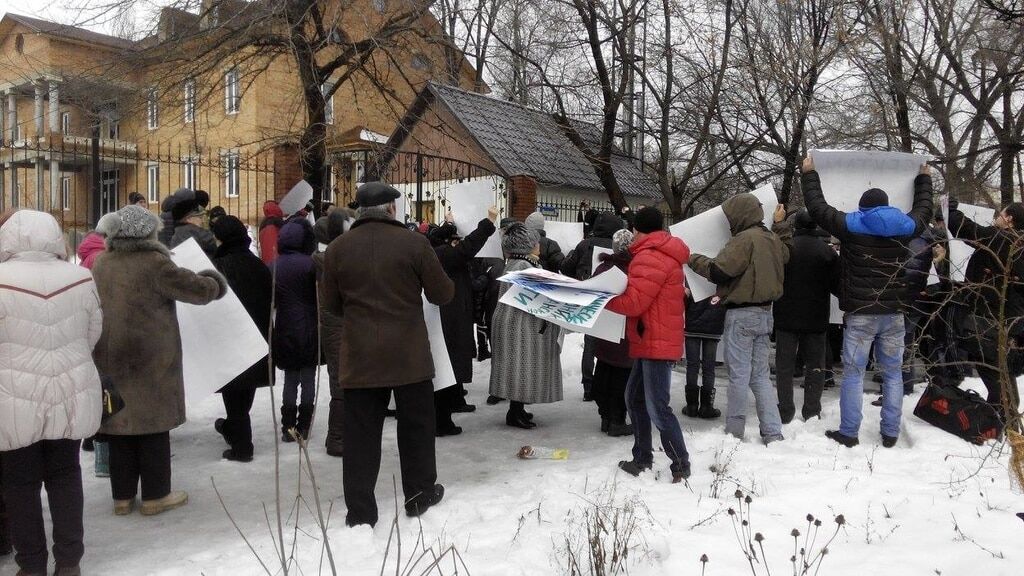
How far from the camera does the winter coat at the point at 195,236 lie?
241 inches

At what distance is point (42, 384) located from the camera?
147 inches

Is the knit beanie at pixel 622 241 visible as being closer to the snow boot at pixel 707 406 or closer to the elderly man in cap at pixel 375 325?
the snow boot at pixel 707 406

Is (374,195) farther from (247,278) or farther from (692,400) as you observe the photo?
(692,400)

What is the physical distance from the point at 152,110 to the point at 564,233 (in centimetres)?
528

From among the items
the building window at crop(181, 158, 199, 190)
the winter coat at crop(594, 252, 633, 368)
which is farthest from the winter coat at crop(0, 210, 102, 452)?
the winter coat at crop(594, 252, 633, 368)

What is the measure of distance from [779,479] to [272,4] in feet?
24.1

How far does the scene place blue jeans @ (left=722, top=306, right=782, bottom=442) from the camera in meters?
6.20

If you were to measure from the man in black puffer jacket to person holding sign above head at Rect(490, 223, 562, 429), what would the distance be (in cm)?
232

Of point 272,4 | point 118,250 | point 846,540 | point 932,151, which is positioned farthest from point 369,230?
point 932,151

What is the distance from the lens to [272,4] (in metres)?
9.00

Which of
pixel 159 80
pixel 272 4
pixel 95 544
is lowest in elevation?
pixel 95 544

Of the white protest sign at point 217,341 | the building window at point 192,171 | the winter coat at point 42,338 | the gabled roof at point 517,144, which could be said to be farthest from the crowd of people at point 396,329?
the gabled roof at point 517,144

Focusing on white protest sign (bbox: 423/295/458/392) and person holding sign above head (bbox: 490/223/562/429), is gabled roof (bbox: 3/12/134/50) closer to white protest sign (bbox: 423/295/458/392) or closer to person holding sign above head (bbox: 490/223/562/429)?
person holding sign above head (bbox: 490/223/562/429)

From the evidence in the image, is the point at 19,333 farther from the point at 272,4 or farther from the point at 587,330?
the point at 272,4
